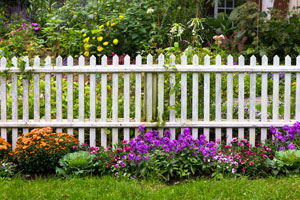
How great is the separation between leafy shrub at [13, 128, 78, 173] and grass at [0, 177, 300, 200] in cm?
28

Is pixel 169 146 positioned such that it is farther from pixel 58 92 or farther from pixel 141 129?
pixel 58 92

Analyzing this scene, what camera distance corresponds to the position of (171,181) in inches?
172

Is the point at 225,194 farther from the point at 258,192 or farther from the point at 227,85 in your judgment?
the point at 227,85

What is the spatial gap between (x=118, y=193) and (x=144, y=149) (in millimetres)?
A: 768

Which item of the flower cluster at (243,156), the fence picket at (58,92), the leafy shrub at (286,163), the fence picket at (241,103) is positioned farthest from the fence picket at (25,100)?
the leafy shrub at (286,163)

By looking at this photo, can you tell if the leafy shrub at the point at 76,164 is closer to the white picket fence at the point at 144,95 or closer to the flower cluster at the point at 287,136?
the white picket fence at the point at 144,95

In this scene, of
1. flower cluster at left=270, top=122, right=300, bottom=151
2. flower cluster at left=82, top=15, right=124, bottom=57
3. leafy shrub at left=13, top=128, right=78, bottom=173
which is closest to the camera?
leafy shrub at left=13, top=128, right=78, bottom=173

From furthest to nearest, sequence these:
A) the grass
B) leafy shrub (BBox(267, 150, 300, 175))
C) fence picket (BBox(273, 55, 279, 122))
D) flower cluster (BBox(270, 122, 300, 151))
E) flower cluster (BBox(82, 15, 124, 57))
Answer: flower cluster (BBox(82, 15, 124, 57)) → fence picket (BBox(273, 55, 279, 122)) → flower cluster (BBox(270, 122, 300, 151)) → leafy shrub (BBox(267, 150, 300, 175)) → the grass

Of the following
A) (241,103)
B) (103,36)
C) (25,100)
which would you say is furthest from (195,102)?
(103,36)

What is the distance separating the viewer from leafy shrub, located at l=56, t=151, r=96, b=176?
14.5ft

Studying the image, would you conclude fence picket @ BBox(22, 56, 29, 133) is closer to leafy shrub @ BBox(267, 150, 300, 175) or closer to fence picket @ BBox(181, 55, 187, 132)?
fence picket @ BBox(181, 55, 187, 132)

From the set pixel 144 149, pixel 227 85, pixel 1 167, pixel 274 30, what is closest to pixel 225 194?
pixel 144 149

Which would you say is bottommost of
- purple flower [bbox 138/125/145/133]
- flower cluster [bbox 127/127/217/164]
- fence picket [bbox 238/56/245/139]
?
flower cluster [bbox 127/127/217/164]

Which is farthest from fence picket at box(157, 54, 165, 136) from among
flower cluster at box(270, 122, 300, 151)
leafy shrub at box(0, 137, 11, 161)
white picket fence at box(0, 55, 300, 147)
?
leafy shrub at box(0, 137, 11, 161)
